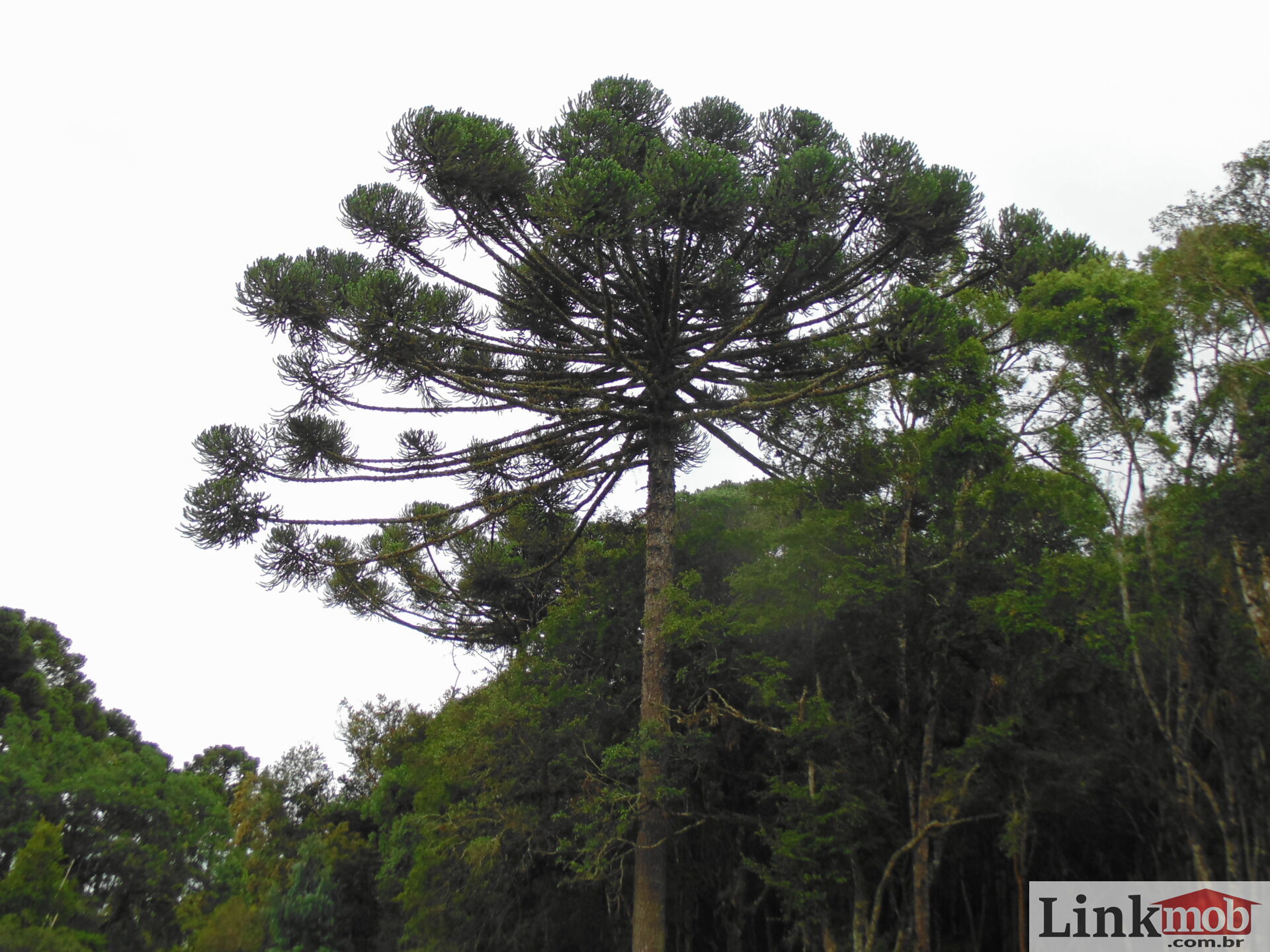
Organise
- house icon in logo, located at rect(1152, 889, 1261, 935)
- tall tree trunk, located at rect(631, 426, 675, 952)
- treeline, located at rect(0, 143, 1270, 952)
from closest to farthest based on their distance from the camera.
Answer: house icon in logo, located at rect(1152, 889, 1261, 935) → treeline, located at rect(0, 143, 1270, 952) → tall tree trunk, located at rect(631, 426, 675, 952)

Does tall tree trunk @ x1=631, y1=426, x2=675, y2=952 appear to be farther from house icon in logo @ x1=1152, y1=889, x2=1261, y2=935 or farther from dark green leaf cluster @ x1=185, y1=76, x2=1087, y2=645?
house icon in logo @ x1=1152, y1=889, x2=1261, y2=935

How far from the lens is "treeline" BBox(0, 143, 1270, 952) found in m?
8.90

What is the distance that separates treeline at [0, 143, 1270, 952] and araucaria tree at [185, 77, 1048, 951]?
1.86 ft

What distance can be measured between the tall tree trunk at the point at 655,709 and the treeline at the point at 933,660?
0.22 metres

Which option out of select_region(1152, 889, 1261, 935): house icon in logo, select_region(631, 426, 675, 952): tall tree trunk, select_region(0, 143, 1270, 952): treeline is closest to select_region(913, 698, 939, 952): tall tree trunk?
select_region(0, 143, 1270, 952): treeline

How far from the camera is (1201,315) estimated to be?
9500 millimetres

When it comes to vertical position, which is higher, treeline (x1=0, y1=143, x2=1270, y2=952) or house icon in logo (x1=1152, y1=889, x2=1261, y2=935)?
treeline (x1=0, y1=143, x2=1270, y2=952)

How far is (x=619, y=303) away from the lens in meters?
11.0

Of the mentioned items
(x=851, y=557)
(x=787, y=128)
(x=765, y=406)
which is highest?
(x=787, y=128)

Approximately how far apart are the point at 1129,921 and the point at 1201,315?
5.56 metres

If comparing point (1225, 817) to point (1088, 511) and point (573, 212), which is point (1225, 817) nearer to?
point (1088, 511)

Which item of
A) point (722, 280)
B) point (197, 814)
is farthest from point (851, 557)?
point (197, 814)

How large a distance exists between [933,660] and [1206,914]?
3.22 m

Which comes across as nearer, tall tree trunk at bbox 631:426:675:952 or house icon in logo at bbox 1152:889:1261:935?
house icon in logo at bbox 1152:889:1261:935
